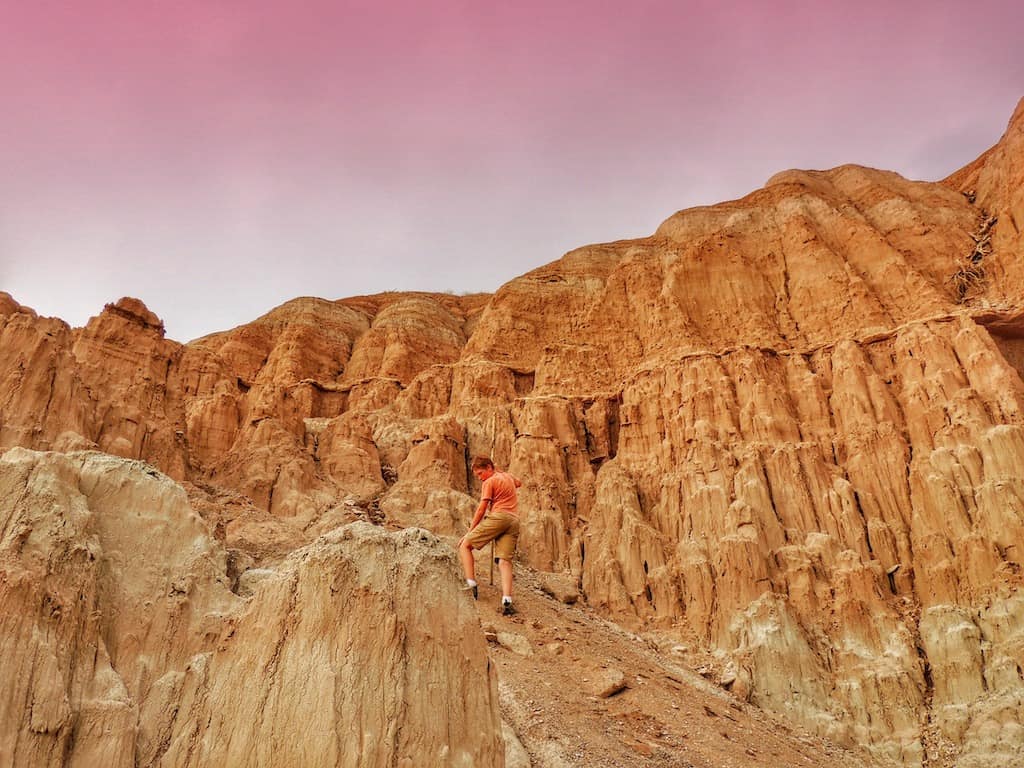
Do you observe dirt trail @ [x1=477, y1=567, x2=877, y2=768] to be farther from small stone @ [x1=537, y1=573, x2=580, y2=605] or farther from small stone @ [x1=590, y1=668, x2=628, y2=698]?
small stone @ [x1=537, y1=573, x2=580, y2=605]

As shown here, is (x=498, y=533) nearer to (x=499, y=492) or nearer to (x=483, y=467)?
(x=499, y=492)

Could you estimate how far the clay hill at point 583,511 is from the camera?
821 centimetres

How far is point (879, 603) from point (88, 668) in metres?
24.4

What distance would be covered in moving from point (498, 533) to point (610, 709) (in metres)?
5.24

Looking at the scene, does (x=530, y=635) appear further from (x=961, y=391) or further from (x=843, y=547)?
(x=961, y=391)

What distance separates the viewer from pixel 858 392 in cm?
3080

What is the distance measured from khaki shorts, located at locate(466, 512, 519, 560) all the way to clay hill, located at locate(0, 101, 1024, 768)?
0.75 m

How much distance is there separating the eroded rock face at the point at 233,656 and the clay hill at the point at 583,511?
4cm

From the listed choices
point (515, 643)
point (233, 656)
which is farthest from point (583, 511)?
point (233, 656)

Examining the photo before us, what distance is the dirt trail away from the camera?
1213cm

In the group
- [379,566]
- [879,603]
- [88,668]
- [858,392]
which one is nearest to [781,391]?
[858,392]

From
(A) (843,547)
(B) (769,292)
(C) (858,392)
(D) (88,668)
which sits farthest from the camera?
(B) (769,292)

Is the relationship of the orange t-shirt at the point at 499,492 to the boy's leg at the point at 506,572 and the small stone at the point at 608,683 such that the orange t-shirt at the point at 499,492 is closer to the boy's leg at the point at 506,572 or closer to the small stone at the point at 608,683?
the boy's leg at the point at 506,572

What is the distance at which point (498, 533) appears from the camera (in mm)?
12242
